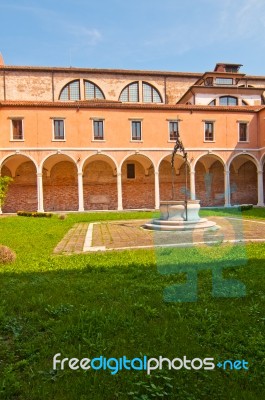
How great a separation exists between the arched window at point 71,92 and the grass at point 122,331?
29.4 m

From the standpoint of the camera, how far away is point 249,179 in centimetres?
3209

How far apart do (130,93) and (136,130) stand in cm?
849

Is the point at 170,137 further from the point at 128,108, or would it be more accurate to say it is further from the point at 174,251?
the point at 174,251

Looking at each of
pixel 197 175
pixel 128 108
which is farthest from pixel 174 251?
pixel 197 175

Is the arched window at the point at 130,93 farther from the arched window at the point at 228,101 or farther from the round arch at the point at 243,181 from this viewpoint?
the round arch at the point at 243,181

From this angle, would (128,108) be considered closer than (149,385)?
No

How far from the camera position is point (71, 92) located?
32844mm

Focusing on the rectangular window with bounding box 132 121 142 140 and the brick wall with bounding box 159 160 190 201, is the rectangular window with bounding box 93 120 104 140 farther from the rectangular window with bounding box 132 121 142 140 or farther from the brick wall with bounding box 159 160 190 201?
the brick wall with bounding box 159 160 190 201

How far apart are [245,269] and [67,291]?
3.24 meters

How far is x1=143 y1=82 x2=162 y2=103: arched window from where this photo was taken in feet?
113

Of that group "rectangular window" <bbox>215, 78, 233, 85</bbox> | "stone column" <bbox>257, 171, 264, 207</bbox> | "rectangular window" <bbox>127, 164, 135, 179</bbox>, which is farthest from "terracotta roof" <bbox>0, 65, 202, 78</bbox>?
"stone column" <bbox>257, 171, 264, 207</bbox>

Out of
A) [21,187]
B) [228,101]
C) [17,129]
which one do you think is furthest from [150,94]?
[21,187]

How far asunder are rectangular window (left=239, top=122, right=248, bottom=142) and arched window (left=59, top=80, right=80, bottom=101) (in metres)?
16.0

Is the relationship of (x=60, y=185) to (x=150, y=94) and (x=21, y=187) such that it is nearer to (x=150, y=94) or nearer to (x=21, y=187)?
(x=21, y=187)
